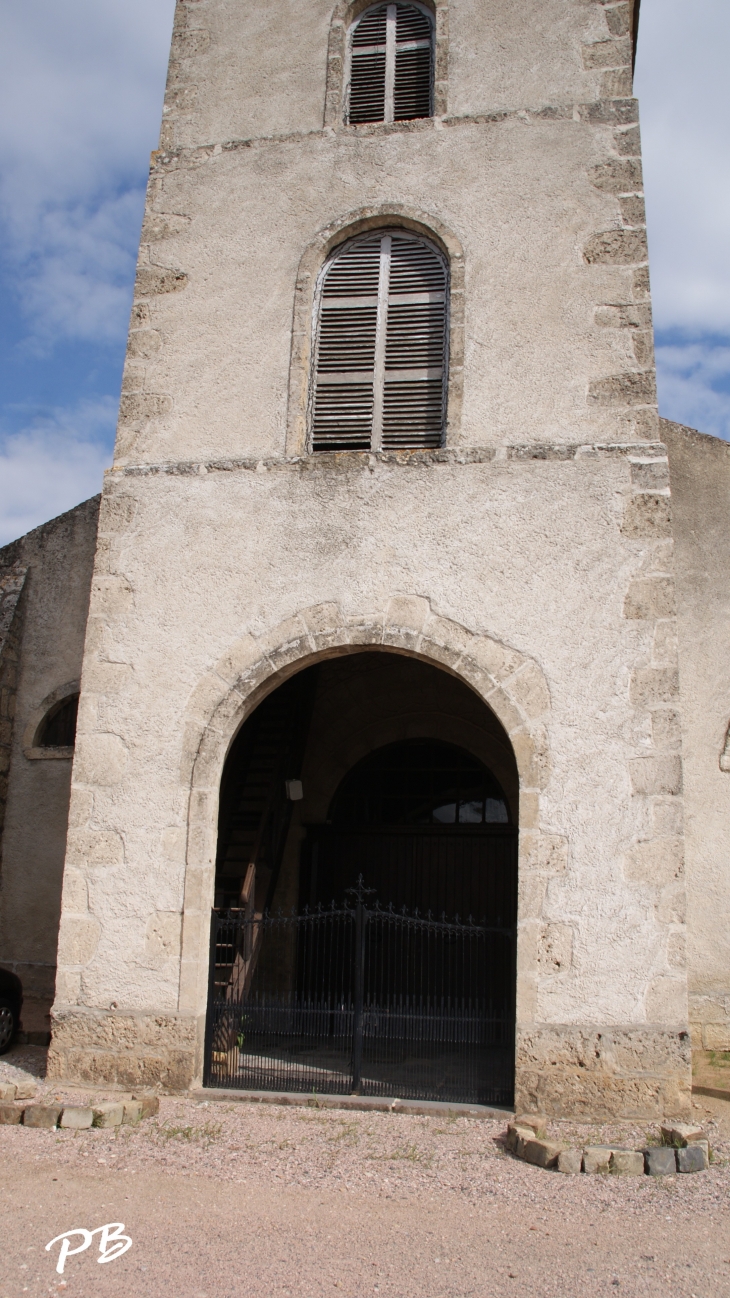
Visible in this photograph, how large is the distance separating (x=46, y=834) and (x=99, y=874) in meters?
2.75

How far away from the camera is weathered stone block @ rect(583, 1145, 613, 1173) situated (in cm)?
484

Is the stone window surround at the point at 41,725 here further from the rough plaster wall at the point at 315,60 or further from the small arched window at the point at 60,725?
the rough plaster wall at the point at 315,60

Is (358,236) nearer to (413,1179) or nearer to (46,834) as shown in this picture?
(46,834)

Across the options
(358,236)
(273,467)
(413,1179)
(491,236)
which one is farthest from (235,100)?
(413,1179)

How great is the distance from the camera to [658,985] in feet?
18.8

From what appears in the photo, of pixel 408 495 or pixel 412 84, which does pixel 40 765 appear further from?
pixel 412 84

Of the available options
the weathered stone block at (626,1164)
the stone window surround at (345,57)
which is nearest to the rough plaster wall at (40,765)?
the stone window surround at (345,57)

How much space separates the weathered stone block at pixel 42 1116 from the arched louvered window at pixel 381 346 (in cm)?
466

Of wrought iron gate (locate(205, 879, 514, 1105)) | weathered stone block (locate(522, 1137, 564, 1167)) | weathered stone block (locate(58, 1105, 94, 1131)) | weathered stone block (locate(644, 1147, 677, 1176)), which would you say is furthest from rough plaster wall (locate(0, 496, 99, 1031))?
weathered stone block (locate(644, 1147, 677, 1176))

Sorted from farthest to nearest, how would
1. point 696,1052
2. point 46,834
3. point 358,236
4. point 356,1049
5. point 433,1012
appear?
point 46,834
point 358,236
point 696,1052
point 433,1012
point 356,1049

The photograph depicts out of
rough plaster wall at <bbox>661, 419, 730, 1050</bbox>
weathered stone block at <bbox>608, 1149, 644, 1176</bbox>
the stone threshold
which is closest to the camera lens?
weathered stone block at <bbox>608, 1149, 644, 1176</bbox>

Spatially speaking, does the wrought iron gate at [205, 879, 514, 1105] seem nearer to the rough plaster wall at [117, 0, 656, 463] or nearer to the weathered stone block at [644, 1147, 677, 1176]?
the weathered stone block at [644, 1147, 677, 1176]

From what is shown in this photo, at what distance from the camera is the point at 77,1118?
17.6 feet

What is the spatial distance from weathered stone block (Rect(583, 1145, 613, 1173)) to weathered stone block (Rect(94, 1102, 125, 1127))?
250 centimetres
